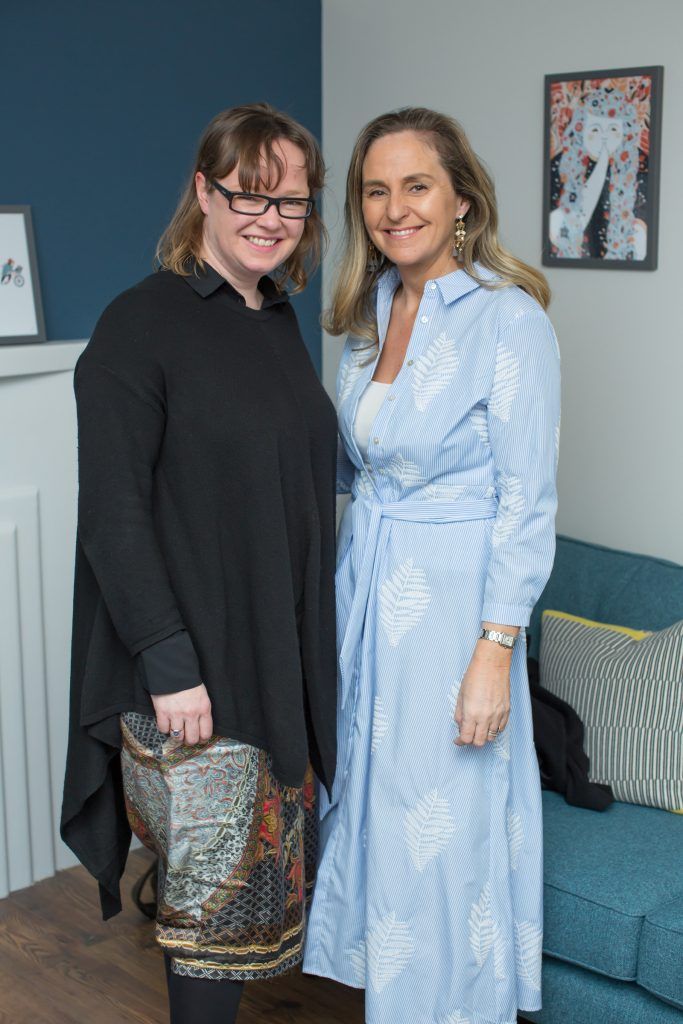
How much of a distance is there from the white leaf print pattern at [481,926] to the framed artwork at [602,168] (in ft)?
4.86

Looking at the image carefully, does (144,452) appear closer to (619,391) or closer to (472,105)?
(619,391)

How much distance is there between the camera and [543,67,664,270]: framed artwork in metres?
2.79

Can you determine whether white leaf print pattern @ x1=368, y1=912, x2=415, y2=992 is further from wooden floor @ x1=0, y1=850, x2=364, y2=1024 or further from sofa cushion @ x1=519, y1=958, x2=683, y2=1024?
wooden floor @ x1=0, y1=850, x2=364, y2=1024

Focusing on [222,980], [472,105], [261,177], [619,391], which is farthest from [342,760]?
[472,105]

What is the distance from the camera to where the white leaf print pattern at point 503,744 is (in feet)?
6.99

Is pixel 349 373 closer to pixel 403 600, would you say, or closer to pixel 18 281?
pixel 403 600

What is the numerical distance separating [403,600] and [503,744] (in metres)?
0.30

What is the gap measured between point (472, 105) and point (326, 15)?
Result: 622 mm

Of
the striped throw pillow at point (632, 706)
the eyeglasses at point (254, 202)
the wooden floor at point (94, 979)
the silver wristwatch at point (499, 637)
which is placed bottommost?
the wooden floor at point (94, 979)

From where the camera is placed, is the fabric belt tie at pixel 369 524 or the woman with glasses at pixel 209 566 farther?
the fabric belt tie at pixel 369 524

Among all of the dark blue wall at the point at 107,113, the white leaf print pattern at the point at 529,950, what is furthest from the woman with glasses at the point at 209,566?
the dark blue wall at the point at 107,113

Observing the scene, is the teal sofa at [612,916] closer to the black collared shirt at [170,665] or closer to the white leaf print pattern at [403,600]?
the white leaf print pattern at [403,600]

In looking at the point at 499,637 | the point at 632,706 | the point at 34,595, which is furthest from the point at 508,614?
the point at 34,595

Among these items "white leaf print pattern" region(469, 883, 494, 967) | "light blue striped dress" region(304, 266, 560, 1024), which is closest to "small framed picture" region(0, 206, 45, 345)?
"light blue striped dress" region(304, 266, 560, 1024)
